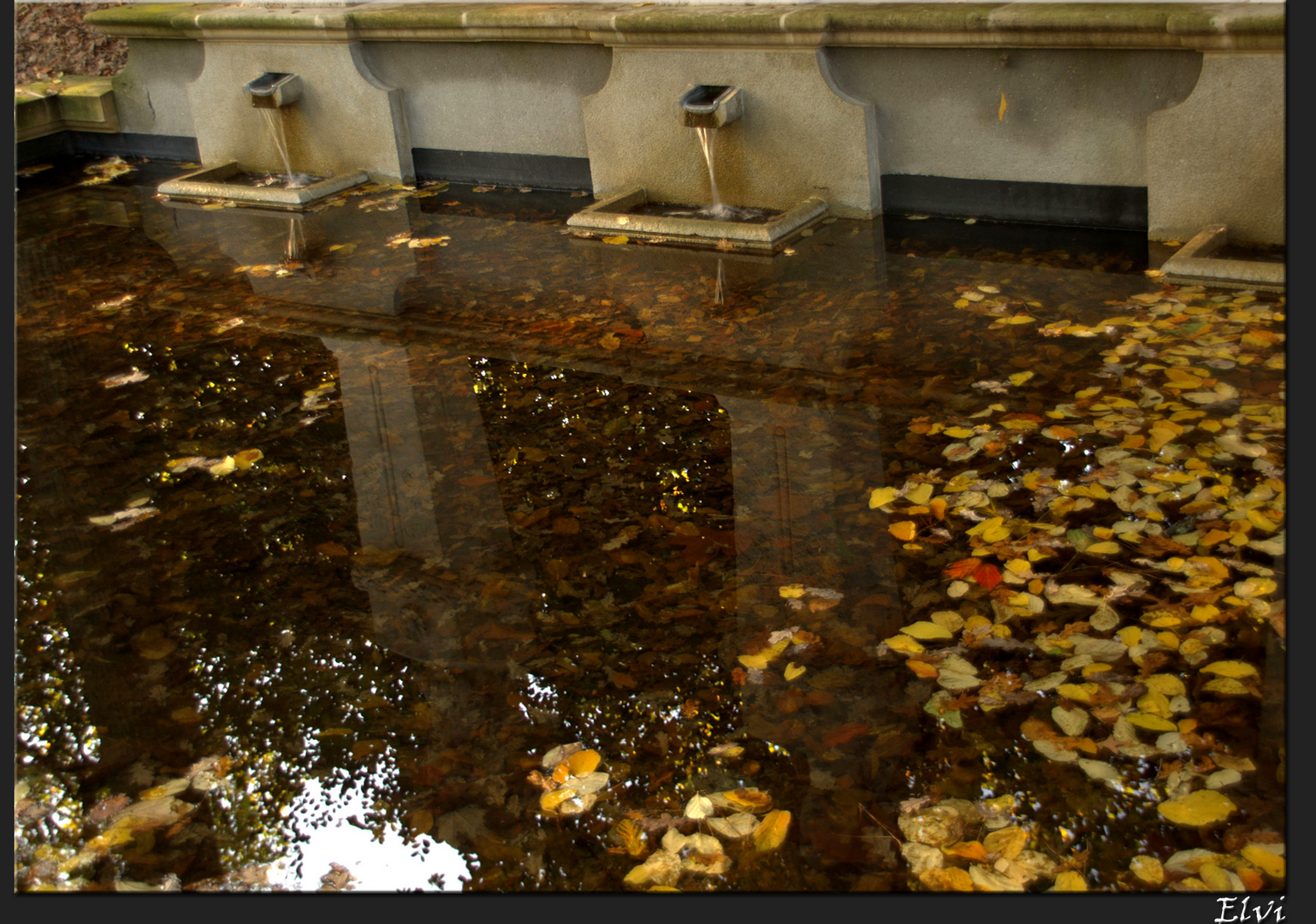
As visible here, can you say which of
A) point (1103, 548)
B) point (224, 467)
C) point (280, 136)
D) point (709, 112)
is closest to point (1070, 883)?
point (1103, 548)

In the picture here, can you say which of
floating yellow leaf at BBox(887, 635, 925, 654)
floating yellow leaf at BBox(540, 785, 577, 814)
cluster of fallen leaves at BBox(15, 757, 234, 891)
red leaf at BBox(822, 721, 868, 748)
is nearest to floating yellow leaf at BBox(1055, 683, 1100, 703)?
floating yellow leaf at BBox(887, 635, 925, 654)

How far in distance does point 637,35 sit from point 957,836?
Answer: 5.45 metres

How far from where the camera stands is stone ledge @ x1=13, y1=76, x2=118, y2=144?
10.1 metres

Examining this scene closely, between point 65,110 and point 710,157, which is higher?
point 65,110

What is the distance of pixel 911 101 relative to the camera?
6.47m

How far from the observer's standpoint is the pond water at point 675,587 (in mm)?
2660

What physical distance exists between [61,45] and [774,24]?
350 inches

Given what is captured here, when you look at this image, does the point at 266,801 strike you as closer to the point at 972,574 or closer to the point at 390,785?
the point at 390,785

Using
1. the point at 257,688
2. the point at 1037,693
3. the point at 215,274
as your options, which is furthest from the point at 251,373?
the point at 1037,693

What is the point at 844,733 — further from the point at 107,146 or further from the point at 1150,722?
the point at 107,146

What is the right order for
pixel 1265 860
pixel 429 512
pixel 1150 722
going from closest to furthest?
pixel 1265 860, pixel 1150 722, pixel 429 512

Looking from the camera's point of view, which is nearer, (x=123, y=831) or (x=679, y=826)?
(x=679, y=826)

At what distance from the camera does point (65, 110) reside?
1038 cm

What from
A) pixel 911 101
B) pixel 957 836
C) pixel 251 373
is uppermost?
pixel 911 101
